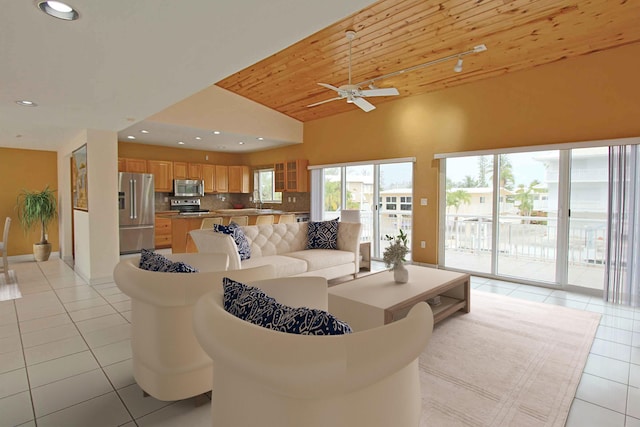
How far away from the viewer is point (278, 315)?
122 centimetres

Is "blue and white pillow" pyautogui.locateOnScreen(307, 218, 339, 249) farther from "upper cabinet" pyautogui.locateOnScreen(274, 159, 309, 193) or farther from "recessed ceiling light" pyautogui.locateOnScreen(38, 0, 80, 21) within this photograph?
"recessed ceiling light" pyautogui.locateOnScreen(38, 0, 80, 21)

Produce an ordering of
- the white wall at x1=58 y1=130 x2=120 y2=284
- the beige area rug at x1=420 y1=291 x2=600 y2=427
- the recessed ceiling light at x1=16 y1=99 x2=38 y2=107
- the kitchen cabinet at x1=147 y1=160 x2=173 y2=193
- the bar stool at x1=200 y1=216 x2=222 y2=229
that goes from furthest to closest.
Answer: the kitchen cabinet at x1=147 y1=160 x2=173 y2=193
the bar stool at x1=200 y1=216 x2=222 y2=229
the white wall at x1=58 y1=130 x2=120 y2=284
the recessed ceiling light at x1=16 y1=99 x2=38 y2=107
the beige area rug at x1=420 y1=291 x2=600 y2=427

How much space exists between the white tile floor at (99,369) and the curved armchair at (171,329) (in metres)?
0.19

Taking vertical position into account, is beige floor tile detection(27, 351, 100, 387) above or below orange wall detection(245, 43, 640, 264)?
below

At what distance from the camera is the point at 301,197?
812cm

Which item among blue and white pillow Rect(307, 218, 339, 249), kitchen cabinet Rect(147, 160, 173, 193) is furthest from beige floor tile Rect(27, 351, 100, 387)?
kitchen cabinet Rect(147, 160, 173, 193)

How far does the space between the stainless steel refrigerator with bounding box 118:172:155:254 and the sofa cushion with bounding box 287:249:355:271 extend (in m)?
4.14

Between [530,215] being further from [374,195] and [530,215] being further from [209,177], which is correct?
[209,177]

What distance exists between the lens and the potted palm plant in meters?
6.28

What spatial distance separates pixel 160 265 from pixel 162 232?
608 centimetres

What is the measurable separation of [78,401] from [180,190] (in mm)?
6640

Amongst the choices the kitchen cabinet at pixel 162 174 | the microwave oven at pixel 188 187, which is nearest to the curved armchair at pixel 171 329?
the kitchen cabinet at pixel 162 174

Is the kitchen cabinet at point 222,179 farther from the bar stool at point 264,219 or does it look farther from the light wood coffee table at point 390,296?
the light wood coffee table at point 390,296

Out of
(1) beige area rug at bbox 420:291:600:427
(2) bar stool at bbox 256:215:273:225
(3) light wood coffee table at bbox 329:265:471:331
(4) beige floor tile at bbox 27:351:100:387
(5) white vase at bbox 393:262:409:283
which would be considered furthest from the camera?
(2) bar stool at bbox 256:215:273:225
